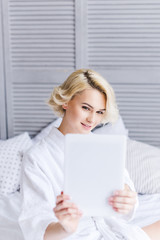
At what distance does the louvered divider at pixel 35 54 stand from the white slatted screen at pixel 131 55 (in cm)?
18

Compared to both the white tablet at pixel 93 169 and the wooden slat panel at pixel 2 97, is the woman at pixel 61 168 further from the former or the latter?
the wooden slat panel at pixel 2 97

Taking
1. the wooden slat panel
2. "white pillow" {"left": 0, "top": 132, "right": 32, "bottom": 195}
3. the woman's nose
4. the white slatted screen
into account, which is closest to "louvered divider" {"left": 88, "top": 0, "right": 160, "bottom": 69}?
the white slatted screen

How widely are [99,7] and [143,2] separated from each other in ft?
0.93

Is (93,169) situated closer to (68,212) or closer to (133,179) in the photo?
(68,212)

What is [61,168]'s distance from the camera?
1.30 metres

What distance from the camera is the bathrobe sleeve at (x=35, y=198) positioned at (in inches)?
42.8

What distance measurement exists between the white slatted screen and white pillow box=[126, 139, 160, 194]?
1.42ft

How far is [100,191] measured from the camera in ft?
3.27

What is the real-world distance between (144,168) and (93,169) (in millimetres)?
893

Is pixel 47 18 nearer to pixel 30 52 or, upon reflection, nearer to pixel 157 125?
pixel 30 52

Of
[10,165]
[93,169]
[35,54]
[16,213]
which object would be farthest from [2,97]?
[93,169]

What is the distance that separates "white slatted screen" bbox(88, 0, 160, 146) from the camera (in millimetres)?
2230

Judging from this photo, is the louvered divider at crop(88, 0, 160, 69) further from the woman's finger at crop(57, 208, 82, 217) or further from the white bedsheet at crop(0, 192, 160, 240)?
the woman's finger at crop(57, 208, 82, 217)

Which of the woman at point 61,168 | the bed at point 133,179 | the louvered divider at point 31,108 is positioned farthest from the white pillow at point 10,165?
the woman at point 61,168
